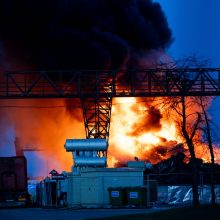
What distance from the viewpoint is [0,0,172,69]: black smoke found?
187 ft

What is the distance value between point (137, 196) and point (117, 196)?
1.08 m

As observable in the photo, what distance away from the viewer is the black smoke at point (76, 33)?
5700cm

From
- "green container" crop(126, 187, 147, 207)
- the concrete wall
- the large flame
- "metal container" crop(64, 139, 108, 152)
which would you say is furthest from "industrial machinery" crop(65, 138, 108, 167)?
the large flame

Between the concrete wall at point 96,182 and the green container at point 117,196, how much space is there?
0.56 m

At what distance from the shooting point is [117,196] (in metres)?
37.6

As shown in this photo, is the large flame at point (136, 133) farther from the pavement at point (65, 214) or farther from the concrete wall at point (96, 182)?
the pavement at point (65, 214)

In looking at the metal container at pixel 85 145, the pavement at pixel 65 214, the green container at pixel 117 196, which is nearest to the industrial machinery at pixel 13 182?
the metal container at pixel 85 145

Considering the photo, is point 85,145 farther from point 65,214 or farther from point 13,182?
point 65,214

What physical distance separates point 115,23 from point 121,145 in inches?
433

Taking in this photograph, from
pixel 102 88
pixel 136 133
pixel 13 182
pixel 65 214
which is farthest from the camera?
pixel 136 133

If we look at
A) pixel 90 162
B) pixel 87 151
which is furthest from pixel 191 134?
pixel 87 151

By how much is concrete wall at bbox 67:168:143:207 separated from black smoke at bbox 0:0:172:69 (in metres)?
19.3

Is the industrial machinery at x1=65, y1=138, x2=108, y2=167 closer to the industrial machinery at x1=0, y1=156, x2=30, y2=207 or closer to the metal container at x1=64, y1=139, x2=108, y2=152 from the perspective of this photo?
the metal container at x1=64, y1=139, x2=108, y2=152

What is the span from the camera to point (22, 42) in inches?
2509
